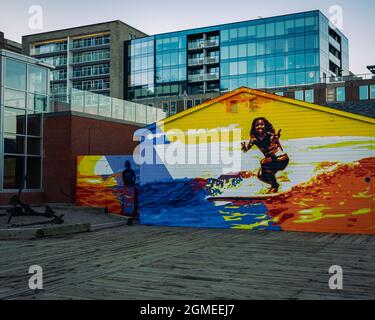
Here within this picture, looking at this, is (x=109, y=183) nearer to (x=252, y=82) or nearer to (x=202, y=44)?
(x=252, y=82)

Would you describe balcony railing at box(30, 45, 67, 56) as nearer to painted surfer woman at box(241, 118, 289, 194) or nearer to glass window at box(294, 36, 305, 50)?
glass window at box(294, 36, 305, 50)

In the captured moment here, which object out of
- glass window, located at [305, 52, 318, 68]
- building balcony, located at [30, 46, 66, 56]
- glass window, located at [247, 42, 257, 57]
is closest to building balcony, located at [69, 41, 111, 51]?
building balcony, located at [30, 46, 66, 56]

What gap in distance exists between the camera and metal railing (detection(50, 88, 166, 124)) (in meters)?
25.2

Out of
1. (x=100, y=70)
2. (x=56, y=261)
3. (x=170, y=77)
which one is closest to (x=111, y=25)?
(x=100, y=70)

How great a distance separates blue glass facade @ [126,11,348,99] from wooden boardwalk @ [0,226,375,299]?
55.5 meters

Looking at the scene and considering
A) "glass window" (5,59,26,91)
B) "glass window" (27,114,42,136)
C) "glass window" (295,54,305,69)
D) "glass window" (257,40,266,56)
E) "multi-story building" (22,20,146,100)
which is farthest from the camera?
"multi-story building" (22,20,146,100)

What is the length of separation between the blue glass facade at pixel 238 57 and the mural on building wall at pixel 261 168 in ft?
168

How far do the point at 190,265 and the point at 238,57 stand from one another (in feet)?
210

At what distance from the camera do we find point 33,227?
623 inches

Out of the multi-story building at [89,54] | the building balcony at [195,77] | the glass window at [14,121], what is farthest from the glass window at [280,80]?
the glass window at [14,121]

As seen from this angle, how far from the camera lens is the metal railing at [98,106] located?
25234 millimetres

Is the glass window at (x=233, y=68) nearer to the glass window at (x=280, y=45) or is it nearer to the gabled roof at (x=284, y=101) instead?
the glass window at (x=280, y=45)

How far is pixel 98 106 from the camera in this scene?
26.6 meters

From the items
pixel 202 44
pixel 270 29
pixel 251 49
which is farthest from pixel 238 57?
pixel 202 44
